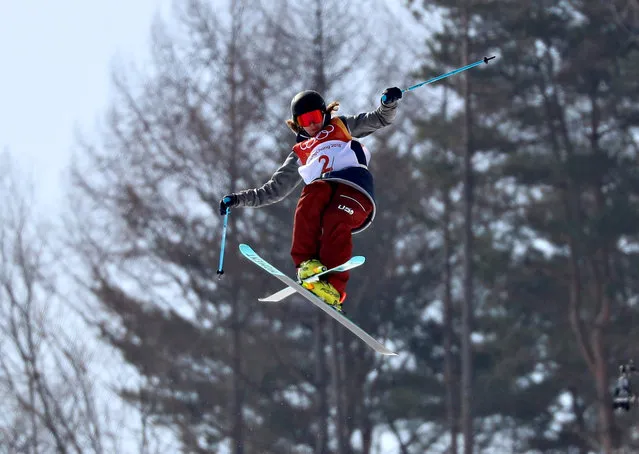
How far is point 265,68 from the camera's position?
1886cm

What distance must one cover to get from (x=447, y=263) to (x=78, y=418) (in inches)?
328

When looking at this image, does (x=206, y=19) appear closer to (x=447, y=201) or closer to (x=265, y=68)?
(x=265, y=68)

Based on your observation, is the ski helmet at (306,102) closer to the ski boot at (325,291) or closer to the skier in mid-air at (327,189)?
the skier in mid-air at (327,189)

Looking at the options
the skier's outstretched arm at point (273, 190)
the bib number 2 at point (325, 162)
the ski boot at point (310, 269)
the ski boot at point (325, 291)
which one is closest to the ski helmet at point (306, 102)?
the bib number 2 at point (325, 162)

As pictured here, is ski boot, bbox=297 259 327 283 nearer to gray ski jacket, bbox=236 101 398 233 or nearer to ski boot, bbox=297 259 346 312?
ski boot, bbox=297 259 346 312

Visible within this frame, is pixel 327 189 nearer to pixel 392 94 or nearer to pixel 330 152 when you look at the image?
pixel 330 152

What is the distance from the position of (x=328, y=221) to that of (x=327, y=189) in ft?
0.60

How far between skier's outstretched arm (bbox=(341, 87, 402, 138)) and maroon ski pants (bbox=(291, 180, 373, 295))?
0.33 metres

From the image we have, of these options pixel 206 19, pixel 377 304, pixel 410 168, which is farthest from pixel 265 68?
pixel 377 304

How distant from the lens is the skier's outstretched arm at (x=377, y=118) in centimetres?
720

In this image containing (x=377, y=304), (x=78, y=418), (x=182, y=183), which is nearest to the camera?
(x=78, y=418)

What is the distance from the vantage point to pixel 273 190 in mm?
7801

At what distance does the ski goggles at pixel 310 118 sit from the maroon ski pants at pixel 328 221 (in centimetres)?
33

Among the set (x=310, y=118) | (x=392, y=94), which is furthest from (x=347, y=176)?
(x=392, y=94)
